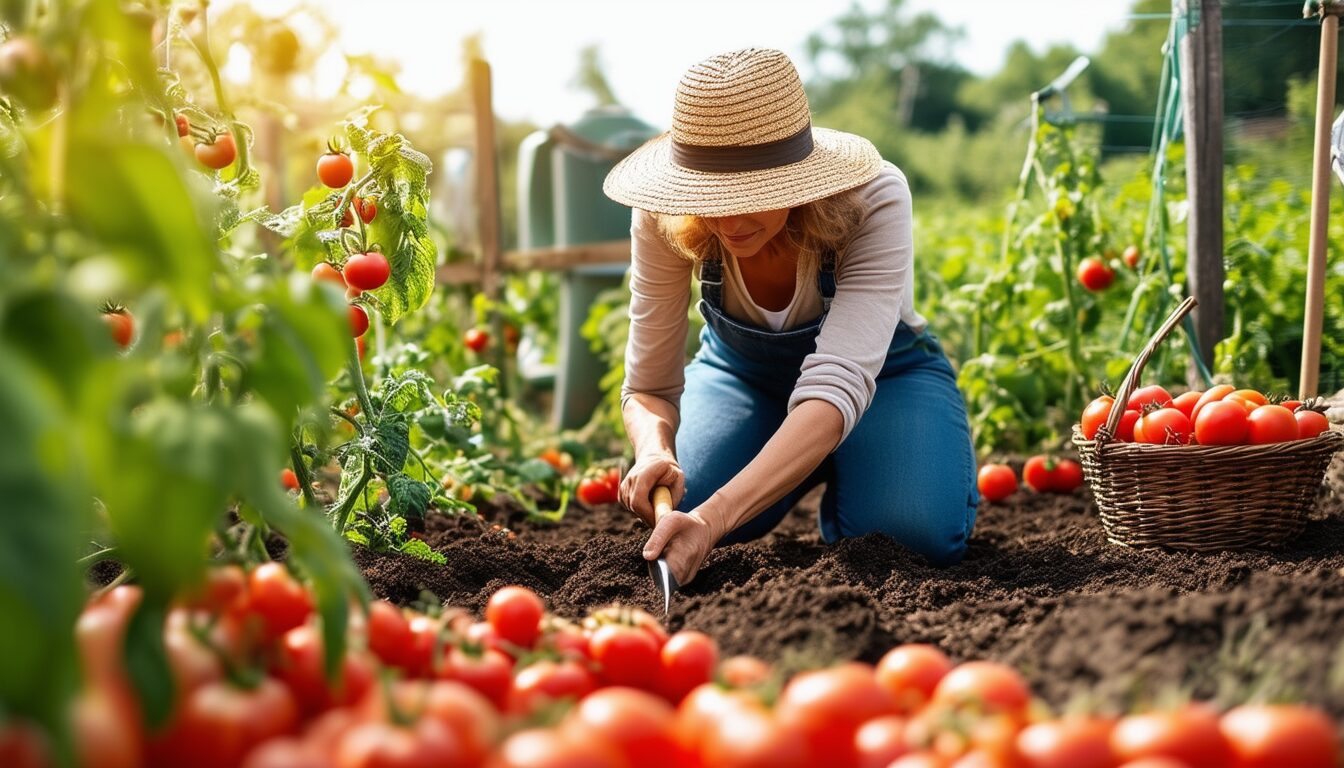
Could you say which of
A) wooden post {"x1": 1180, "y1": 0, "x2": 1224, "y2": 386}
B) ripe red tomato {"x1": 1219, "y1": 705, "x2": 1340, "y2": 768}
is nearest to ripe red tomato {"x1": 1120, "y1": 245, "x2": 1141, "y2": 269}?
wooden post {"x1": 1180, "y1": 0, "x2": 1224, "y2": 386}

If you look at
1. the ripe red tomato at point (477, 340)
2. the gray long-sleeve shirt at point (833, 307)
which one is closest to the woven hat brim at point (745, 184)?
the gray long-sleeve shirt at point (833, 307)

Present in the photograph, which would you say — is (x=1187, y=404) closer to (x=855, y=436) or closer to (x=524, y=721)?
(x=855, y=436)

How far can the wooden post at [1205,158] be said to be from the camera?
12.2 feet

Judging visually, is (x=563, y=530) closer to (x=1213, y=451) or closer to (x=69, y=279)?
(x=1213, y=451)

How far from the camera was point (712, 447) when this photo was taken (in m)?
3.23

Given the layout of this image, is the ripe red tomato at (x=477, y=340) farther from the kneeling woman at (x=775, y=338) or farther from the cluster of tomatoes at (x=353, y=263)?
the cluster of tomatoes at (x=353, y=263)

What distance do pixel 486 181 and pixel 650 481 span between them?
11.3 ft

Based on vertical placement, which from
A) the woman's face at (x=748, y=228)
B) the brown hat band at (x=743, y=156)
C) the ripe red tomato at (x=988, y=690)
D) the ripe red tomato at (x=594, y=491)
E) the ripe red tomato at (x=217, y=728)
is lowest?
the ripe red tomato at (x=594, y=491)

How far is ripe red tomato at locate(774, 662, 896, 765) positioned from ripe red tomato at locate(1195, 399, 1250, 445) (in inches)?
68.2

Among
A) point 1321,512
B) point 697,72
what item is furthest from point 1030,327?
point 697,72

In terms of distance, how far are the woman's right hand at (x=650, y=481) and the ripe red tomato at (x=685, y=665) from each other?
0.99 meters

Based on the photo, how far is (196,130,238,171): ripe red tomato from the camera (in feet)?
7.98

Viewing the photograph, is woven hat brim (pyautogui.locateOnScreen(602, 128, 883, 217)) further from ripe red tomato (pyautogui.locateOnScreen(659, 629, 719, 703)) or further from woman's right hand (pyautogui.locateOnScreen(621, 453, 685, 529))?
ripe red tomato (pyautogui.locateOnScreen(659, 629, 719, 703))

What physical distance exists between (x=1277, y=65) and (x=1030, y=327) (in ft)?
3.98
